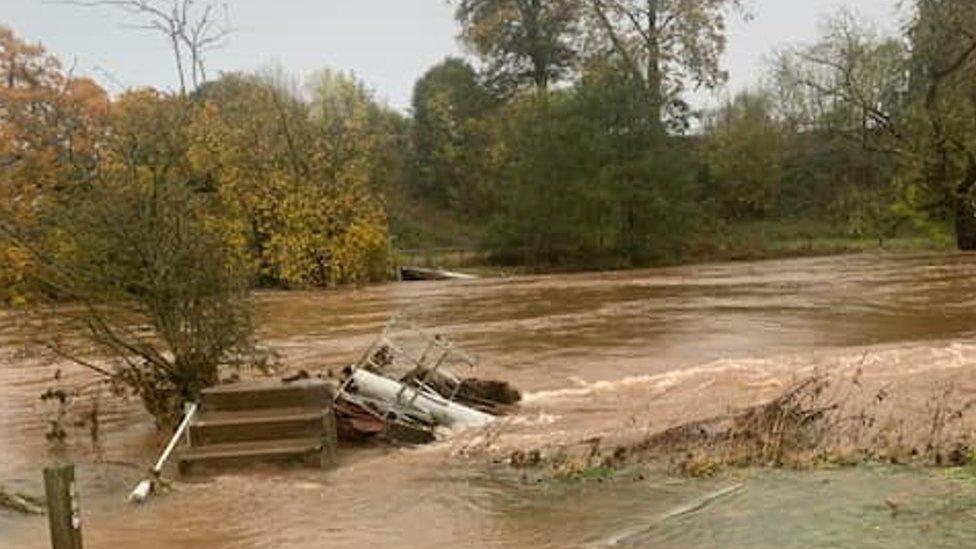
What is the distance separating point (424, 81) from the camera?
62375 mm

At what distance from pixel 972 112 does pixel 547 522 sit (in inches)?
1330

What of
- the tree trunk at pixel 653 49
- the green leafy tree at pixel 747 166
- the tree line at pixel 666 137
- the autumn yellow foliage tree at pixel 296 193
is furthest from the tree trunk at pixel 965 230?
the autumn yellow foliage tree at pixel 296 193

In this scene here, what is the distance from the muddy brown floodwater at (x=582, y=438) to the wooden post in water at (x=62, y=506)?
7.85 feet

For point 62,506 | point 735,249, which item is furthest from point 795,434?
point 735,249

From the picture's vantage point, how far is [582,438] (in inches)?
487

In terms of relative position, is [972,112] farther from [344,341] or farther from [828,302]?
A: [344,341]

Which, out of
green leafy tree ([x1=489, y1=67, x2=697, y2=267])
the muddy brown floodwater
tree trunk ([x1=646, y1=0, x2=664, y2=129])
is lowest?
the muddy brown floodwater

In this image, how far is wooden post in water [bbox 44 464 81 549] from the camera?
677 centimetres

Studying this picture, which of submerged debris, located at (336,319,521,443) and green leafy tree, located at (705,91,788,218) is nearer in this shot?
submerged debris, located at (336,319,521,443)

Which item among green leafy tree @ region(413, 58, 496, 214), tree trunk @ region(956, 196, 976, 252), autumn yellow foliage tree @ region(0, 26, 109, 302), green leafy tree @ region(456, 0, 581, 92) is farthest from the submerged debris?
green leafy tree @ region(456, 0, 581, 92)

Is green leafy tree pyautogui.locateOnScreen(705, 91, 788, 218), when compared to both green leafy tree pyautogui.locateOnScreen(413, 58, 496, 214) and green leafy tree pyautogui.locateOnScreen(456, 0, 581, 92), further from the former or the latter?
green leafy tree pyautogui.locateOnScreen(413, 58, 496, 214)

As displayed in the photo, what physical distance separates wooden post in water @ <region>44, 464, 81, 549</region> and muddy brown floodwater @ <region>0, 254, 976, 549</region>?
239 centimetres

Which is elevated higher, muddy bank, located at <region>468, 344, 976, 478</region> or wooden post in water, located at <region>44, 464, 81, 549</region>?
wooden post in water, located at <region>44, 464, 81, 549</region>

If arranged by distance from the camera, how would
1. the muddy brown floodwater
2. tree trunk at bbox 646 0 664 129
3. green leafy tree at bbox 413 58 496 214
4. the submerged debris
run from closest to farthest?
1. the muddy brown floodwater
2. the submerged debris
3. tree trunk at bbox 646 0 664 129
4. green leafy tree at bbox 413 58 496 214
